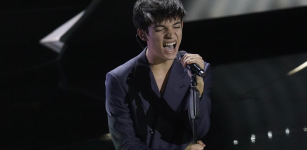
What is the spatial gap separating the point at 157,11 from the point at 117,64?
12.7 ft

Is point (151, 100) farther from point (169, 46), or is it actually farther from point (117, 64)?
point (117, 64)

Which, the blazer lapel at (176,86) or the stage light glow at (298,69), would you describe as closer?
the blazer lapel at (176,86)

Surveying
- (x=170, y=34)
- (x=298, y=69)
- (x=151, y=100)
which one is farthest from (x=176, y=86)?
(x=298, y=69)

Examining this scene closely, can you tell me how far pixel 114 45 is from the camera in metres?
6.64

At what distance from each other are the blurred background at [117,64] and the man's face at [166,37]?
149 centimetres

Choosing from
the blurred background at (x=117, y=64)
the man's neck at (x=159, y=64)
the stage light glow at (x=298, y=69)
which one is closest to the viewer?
the man's neck at (x=159, y=64)

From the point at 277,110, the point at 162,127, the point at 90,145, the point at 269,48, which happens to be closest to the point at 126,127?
the point at 162,127

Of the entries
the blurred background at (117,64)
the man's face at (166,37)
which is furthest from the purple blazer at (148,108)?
the blurred background at (117,64)

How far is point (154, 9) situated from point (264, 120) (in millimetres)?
2038

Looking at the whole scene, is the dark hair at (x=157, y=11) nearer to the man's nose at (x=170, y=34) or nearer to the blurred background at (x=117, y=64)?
the man's nose at (x=170, y=34)

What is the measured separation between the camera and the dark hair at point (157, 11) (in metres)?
1.69

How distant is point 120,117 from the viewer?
179cm

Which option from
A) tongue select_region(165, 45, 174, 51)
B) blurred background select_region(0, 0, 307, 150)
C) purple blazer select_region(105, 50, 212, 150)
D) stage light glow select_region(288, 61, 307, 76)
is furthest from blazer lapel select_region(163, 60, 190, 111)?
stage light glow select_region(288, 61, 307, 76)

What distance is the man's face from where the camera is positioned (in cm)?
170
